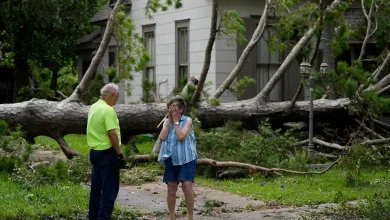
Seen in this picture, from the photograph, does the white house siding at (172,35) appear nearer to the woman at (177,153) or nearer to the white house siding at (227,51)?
the white house siding at (227,51)

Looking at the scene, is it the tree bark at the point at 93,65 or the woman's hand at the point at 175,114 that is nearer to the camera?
the woman's hand at the point at 175,114

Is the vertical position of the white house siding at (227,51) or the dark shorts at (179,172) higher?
the white house siding at (227,51)

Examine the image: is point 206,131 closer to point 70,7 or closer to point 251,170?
point 251,170

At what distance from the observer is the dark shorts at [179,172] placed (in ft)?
31.8

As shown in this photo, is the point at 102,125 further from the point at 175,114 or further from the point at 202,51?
the point at 202,51

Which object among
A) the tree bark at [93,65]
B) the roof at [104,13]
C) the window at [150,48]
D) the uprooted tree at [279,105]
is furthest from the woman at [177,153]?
the roof at [104,13]

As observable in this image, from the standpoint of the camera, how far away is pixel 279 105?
54.7 feet

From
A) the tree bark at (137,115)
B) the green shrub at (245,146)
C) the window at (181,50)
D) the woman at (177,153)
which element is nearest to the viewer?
the woman at (177,153)

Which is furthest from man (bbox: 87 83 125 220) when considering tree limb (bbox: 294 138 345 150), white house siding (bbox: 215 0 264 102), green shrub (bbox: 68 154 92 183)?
white house siding (bbox: 215 0 264 102)

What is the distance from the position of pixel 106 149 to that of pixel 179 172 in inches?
38.8

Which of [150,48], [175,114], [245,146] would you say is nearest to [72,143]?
[150,48]

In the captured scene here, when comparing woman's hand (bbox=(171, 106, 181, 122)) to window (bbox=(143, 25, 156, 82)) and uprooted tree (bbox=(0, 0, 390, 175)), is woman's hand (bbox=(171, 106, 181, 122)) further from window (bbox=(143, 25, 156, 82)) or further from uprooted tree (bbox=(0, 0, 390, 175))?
window (bbox=(143, 25, 156, 82))

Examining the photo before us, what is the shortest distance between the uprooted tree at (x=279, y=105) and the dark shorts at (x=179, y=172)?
3848 mm

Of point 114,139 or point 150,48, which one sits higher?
point 150,48
